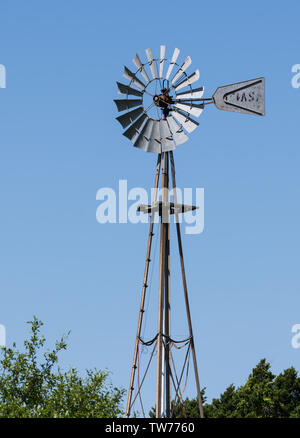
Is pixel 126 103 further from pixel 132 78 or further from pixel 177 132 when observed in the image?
pixel 177 132

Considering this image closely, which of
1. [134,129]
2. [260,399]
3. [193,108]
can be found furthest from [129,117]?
[260,399]

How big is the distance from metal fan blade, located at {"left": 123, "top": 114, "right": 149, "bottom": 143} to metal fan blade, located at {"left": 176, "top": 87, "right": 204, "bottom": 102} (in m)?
0.88

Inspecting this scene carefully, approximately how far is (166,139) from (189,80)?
1337 millimetres

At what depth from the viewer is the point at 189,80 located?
51.6ft

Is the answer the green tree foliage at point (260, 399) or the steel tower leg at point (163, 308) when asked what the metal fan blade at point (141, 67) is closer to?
the steel tower leg at point (163, 308)

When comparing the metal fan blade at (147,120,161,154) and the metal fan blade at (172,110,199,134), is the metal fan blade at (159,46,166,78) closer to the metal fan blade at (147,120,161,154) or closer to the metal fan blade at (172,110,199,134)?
the metal fan blade at (172,110,199,134)

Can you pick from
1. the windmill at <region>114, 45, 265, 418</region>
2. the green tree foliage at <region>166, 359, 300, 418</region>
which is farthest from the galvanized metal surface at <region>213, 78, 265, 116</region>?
the green tree foliage at <region>166, 359, 300, 418</region>

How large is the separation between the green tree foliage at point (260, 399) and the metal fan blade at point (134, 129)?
19115 millimetres

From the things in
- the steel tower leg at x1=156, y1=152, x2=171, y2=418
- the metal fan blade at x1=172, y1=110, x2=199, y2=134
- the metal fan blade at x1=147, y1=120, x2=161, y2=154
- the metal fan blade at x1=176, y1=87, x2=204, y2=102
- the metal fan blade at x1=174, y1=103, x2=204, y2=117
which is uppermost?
the metal fan blade at x1=176, y1=87, x2=204, y2=102

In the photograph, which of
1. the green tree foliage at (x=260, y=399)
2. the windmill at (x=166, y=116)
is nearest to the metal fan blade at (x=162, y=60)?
the windmill at (x=166, y=116)

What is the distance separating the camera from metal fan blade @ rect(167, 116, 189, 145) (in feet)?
50.3
